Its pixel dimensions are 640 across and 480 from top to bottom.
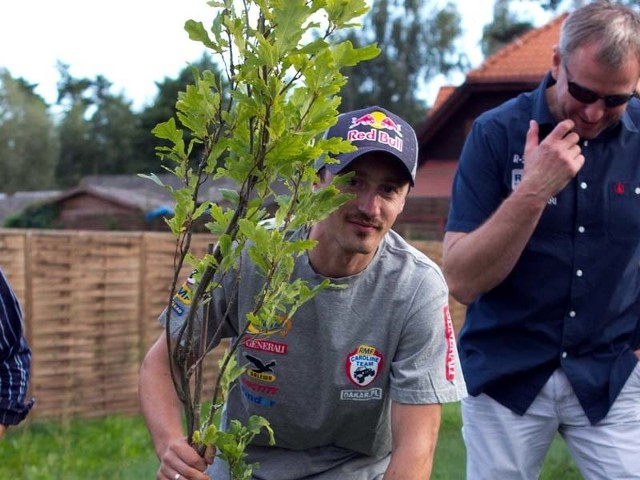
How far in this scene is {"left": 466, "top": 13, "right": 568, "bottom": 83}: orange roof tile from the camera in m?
27.0

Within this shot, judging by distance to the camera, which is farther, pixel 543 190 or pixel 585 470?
pixel 585 470

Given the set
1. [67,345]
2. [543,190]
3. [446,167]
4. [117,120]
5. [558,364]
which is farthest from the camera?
[117,120]

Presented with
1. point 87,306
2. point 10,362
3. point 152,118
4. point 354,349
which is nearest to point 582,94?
point 354,349

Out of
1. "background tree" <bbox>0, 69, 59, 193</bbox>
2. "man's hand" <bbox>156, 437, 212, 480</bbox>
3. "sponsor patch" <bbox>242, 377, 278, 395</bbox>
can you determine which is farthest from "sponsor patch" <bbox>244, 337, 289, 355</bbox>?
"background tree" <bbox>0, 69, 59, 193</bbox>

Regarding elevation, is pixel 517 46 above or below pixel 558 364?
above

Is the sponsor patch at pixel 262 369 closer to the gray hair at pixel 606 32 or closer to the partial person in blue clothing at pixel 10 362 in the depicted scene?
the partial person in blue clothing at pixel 10 362

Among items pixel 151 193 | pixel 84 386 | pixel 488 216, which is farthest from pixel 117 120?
pixel 488 216

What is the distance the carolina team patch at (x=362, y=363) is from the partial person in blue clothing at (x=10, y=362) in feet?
3.51

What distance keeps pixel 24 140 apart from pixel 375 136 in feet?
211

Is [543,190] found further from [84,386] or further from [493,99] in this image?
[493,99]

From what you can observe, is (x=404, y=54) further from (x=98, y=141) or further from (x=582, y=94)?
(x=582, y=94)

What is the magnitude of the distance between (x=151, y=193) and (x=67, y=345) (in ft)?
133

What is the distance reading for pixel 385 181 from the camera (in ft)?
10.7

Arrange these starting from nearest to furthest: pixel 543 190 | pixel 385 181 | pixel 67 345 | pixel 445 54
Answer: pixel 385 181, pixel 543 190, pixel 67 345, pixel 445 54
